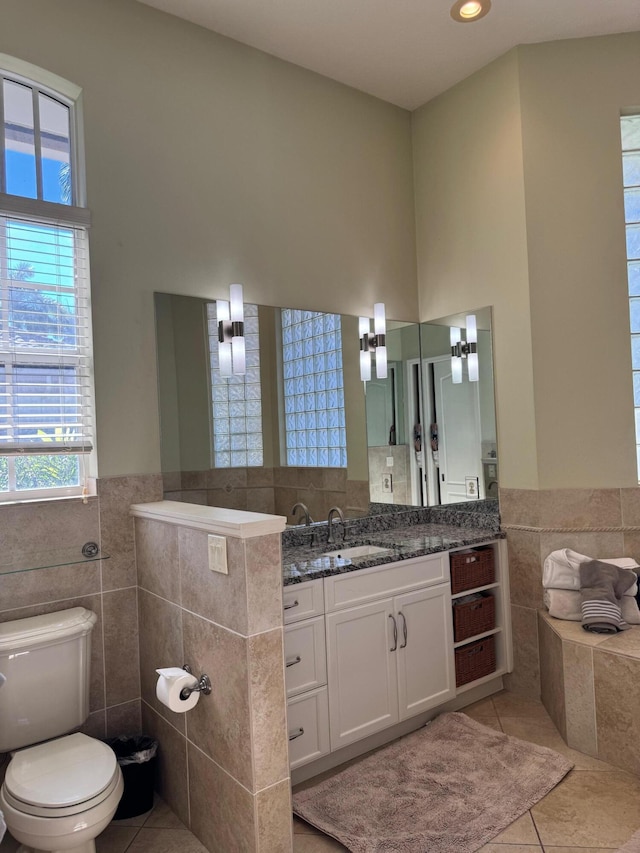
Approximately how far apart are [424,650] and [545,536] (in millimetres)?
863

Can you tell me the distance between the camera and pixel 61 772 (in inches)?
72.8

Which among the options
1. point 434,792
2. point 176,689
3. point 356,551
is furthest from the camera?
point 356,551

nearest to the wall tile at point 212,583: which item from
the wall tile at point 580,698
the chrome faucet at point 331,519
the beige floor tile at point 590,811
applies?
the chrome faucet at point 331,519

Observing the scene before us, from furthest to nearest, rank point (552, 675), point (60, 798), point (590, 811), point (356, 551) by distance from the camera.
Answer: point (356, 551), point (552, 675), point (590, 811), point (60, 798)

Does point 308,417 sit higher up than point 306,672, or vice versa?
point 308,417

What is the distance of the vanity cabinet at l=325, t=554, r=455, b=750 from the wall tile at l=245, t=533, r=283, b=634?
0.60m

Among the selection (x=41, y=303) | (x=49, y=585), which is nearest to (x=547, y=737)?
(x=49, y=585)

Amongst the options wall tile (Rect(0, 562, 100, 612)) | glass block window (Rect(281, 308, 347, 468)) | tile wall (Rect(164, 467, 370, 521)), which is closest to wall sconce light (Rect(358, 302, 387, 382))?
glass block window (Rect(281, 308, 347, 468))

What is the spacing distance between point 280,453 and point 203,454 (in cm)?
40

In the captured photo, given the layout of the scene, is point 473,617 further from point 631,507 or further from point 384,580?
point 631,507

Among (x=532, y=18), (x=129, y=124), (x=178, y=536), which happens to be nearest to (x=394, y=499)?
(x=178, y=536)

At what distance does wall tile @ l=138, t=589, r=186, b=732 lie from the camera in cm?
218

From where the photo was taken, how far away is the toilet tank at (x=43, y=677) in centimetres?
201

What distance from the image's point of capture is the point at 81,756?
194cm
